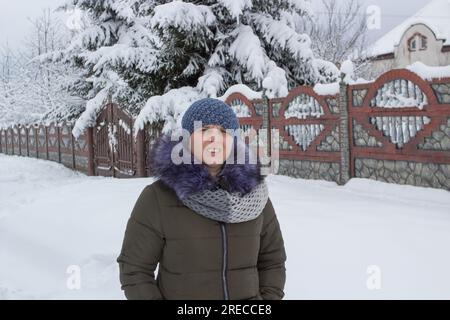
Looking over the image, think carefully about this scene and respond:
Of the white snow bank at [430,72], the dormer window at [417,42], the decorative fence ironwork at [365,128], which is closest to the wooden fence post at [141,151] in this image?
the decorative fence ironwork at [365,128]

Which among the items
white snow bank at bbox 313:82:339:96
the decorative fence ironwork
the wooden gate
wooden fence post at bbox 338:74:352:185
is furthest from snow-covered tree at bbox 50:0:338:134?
wooden fence post at bbox 338:74:352:185

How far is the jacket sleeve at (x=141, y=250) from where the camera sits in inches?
76.7

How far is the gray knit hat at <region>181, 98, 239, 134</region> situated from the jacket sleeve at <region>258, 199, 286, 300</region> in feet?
1.39

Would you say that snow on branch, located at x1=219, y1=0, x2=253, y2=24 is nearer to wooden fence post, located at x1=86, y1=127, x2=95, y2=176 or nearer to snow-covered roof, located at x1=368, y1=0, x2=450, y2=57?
wooden fence post, located at x1=86, y1=127, x2=95, y2=176

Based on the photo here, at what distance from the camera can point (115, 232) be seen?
5.87m

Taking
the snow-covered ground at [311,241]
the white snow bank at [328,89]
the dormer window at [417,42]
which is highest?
the dormer window at [417,42]

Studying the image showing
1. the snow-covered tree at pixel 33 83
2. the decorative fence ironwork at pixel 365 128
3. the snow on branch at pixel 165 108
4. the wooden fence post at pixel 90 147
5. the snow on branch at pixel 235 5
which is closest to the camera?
the decorative fence ironwork at pixel 365 128

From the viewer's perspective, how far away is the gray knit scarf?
199cm

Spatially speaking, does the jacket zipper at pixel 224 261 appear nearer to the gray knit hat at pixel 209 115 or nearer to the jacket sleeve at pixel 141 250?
the jacket sleeve at pixel 141 250

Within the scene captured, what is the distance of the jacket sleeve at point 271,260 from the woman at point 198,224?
0.25 feet

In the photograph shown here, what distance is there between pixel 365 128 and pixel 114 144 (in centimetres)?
875
